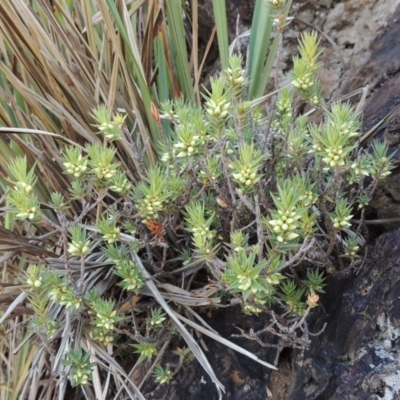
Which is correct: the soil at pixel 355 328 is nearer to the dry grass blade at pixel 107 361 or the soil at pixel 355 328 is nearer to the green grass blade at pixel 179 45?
the dry grass blade at pixel 107 361

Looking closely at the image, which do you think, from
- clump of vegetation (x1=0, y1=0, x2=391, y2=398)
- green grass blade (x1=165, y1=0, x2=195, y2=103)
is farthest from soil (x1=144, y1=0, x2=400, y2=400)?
green grass blade (x1=165, y1=0, x2=195, y2=103)

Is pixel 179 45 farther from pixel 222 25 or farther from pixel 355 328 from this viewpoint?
pixel 355 328

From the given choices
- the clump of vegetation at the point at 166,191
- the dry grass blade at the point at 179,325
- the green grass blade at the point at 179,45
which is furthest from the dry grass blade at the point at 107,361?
the green grass blade at the point at 179,45

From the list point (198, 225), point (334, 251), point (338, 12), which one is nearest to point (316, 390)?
point (334, 251)

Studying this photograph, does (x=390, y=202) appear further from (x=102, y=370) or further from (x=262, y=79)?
(x=102, y=370)

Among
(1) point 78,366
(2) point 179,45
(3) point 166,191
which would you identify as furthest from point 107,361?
(2) point 179,45
